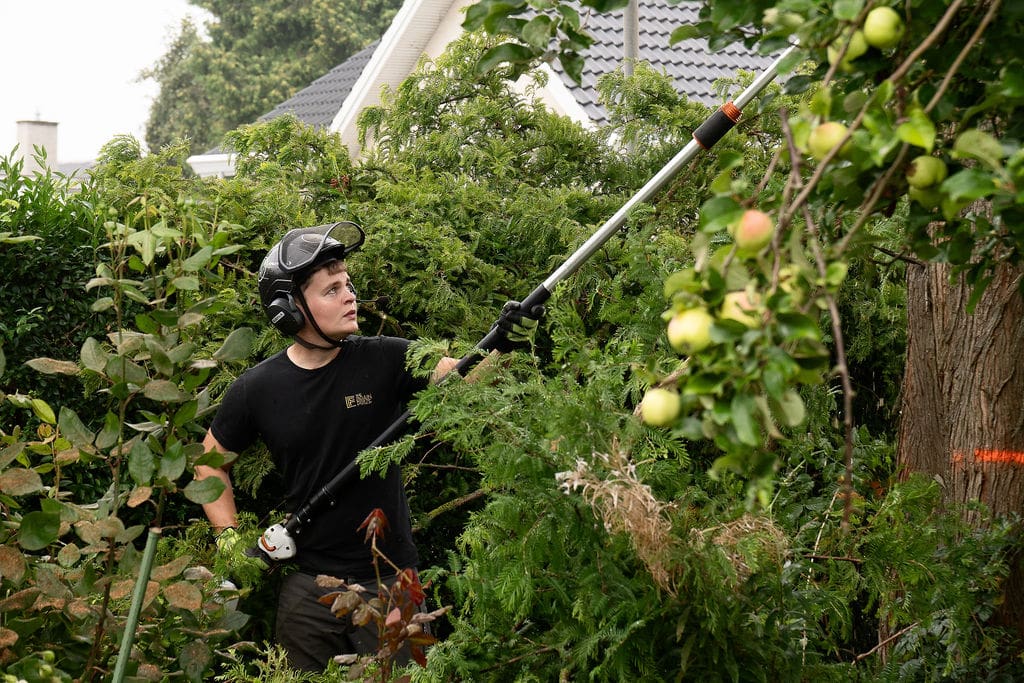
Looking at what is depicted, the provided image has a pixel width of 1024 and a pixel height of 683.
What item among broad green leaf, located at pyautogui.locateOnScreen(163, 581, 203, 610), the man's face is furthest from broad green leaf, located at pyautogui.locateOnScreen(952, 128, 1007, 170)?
the man's face

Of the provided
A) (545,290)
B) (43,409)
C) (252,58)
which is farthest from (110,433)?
(252,58)

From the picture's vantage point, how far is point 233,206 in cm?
→ 407

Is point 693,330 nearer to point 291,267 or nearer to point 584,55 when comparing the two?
point 291,267

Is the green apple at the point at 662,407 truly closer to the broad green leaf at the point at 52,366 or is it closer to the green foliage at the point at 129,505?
the green foliage at the point at 129,505

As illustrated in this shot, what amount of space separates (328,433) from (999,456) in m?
2.06

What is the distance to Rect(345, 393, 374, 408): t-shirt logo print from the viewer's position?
3.50m

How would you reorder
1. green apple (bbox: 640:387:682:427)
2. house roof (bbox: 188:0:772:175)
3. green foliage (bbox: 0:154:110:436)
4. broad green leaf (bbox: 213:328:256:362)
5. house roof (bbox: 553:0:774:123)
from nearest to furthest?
1. green apple (bbox: 640:387:682:427)
2. broad green leaf (bbox: 213:328:256:362)
3. green foliage (bbox: 0:154:110:436)
4. house roof (bbox: 188:0:772:175)
5. house roof (bbox: 553:0:774:123)

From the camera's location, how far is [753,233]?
1.06 metres

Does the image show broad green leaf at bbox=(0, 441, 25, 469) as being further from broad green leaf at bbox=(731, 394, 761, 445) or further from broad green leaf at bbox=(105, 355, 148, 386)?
broad green leaf at bbox=(731, 394, 761, 445)

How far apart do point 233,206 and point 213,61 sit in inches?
1376

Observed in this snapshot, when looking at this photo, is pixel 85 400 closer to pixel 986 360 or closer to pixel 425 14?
pixel 986 360

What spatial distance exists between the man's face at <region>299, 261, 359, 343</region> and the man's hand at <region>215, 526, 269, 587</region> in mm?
695

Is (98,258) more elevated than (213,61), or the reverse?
(98,258)

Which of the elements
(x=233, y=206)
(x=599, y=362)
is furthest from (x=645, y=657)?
(x=233, y=206)
